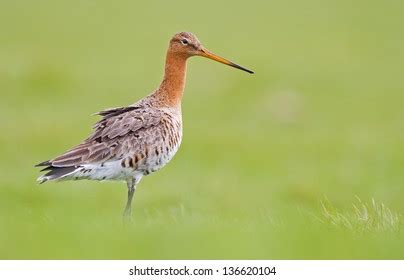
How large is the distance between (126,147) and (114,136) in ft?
0.51

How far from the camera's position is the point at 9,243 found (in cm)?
734

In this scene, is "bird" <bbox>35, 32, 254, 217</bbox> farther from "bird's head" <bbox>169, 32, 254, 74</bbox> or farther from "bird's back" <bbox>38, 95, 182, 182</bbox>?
"bird's head" <bbox>169, 32, 254, 74</bbox>

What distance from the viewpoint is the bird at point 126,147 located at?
941 cm

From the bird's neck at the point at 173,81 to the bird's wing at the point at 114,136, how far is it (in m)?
0.45

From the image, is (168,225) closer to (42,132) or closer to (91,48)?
(42,132)

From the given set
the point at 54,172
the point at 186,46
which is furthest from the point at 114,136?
the point at 186,46

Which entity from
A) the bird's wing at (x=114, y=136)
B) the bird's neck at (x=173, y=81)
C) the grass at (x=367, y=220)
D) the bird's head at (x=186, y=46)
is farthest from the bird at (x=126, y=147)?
the grass at (x=367, y=220)

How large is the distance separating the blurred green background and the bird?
406 millimetres

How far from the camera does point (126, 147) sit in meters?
9.69

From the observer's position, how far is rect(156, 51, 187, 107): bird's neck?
419 inches

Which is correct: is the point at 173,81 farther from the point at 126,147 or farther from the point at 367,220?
the point at 367,220

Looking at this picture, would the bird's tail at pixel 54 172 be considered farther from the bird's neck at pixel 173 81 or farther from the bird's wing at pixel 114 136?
the bird's neck at pixel 173 81

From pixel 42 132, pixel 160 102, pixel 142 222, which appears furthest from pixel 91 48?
pixel 142 222

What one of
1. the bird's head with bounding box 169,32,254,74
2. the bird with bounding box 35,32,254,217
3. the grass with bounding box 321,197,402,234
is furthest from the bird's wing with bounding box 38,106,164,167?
the grass with bounding box 321,197,402,234
